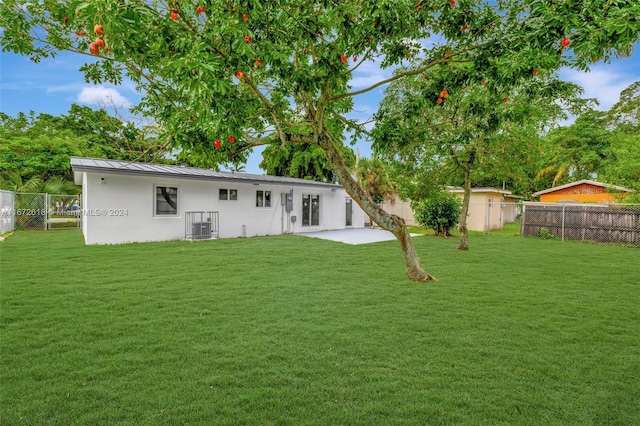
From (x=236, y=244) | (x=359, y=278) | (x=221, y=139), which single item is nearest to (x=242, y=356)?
(x=221, y=139)

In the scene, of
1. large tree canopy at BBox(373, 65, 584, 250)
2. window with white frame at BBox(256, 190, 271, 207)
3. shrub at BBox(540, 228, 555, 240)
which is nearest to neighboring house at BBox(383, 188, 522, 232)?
shrub at BBox(540, 228, 555, 240)

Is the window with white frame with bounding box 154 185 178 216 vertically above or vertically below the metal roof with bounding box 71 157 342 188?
below

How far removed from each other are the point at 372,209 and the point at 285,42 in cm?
288

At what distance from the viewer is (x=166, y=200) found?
1232 cm

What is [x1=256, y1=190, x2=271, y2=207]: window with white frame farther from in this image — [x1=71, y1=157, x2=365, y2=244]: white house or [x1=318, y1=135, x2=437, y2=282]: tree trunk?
[x1=318, y1=135, x2=437, y2=282]: tree trunk

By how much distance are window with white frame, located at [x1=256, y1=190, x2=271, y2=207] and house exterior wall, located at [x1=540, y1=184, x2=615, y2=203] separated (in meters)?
18.0

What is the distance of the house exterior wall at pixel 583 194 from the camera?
19439 mm

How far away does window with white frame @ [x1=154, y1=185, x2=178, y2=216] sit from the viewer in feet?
39.7

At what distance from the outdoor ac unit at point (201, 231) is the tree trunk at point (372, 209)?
8109 mm

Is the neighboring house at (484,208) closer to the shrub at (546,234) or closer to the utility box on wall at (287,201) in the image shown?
the shrub at (546,234)

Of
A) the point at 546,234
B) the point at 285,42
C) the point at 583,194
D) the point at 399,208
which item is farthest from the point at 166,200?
the point at 583,194

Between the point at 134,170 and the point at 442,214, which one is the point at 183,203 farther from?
the point at 442,214

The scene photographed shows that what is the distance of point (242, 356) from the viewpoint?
3.29 metres

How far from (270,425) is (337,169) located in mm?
3984
